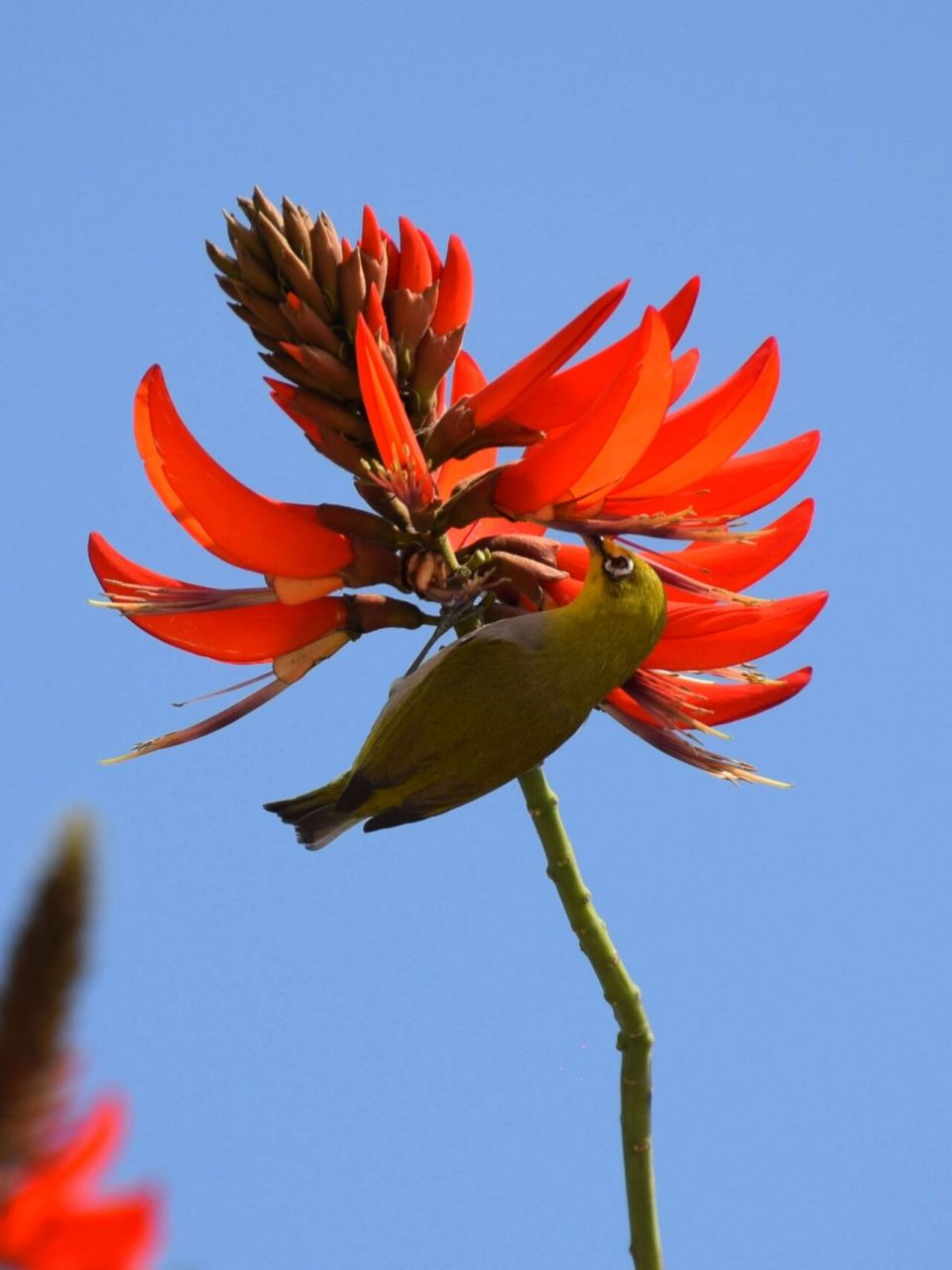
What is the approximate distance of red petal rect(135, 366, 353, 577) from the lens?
273cm

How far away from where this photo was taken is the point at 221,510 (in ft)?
8.95

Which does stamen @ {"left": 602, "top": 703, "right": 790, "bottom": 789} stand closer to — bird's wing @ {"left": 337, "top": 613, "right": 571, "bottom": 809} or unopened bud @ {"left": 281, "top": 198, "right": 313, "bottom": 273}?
bird's wing @ {"left": 337, "top": 613, "right": 571, "bottom": 809}

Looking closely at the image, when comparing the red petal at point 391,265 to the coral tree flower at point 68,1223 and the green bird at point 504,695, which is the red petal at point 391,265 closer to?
the green bird at point 504,695

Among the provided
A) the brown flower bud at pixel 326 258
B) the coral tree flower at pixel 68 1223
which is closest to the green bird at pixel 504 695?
the brown flower bud at pixel 326 258

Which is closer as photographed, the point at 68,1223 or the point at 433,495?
the point at 68,1223

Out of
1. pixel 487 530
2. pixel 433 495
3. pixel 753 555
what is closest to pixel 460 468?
pixel 487 530

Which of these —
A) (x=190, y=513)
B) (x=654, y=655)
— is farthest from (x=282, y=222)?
(x=654, y=655)

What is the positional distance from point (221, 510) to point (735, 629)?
872 mm

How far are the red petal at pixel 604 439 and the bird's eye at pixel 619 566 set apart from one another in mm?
172

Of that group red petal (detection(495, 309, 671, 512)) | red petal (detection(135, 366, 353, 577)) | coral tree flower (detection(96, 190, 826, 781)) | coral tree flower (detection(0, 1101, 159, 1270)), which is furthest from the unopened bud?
coral tree flower (detection(0, 1101, 159, 1270))

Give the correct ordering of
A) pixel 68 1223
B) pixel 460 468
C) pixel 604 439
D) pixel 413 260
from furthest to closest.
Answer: pixel 460 468
pixel 413 260
pixel 604 439
pixel 68 1223

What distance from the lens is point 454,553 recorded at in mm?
2812

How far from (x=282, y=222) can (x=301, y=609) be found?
0.68 m

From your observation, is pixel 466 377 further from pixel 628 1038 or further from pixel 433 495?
pixel 628 1038
